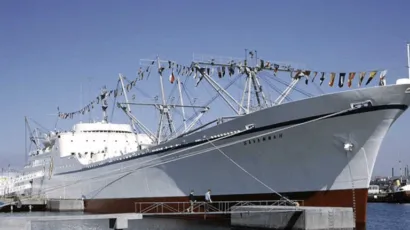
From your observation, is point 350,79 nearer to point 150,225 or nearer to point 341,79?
point 341,79

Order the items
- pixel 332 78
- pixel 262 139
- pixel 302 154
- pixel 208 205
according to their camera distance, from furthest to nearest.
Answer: pixel 208 205 < pixel 332 78 < pixel 262 139 < pixel 302 154

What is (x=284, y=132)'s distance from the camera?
952 inches

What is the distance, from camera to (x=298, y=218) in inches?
846

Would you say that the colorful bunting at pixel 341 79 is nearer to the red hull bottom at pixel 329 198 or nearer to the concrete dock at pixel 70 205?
the red hull bottom at pixel 329 198

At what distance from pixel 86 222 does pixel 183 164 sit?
22.4 feet

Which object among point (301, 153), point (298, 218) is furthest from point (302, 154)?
point (298, 218)

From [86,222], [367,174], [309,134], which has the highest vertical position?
[309,134]

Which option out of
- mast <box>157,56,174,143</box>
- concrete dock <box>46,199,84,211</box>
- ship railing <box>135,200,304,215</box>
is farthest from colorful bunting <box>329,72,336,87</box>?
concrete dock <box>46,199,84,211</box>

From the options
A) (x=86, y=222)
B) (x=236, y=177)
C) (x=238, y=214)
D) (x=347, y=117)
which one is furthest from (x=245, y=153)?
(x=86, y=222)

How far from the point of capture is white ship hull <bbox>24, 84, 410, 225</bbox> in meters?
22.5

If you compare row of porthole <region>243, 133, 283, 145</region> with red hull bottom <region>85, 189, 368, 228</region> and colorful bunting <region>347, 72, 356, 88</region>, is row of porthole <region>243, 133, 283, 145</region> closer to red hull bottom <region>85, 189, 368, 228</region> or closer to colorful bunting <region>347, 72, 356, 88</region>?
red hull bottom <region>85, 189, 368, 228</region>

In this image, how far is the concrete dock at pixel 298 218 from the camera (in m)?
21.3

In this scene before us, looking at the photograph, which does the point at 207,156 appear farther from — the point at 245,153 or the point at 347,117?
the point at 347,117

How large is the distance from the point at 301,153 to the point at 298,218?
3.52m
